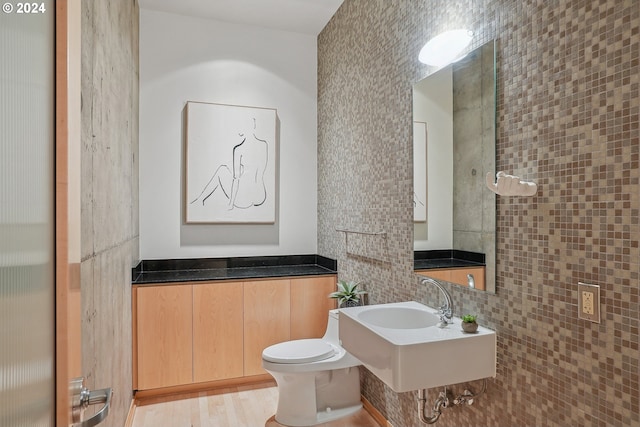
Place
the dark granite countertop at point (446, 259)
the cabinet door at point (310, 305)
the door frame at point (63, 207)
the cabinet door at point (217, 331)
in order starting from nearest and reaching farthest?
the door frame at point (63, 207)
the dark granite countertop at point (446, 259)
the cabinet door at point (217, 331)
the cabinet door at point (310, 305)

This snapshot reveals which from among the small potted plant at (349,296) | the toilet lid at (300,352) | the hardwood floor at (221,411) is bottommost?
the hardwood floor at (221,411)

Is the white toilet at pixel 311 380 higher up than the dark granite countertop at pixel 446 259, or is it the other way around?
the dark granite countertop at pixel 446 259

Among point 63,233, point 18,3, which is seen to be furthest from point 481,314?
point 18,3

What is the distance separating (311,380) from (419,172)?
1405 mm

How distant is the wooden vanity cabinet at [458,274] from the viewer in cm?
173

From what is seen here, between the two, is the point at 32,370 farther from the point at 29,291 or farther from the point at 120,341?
the point at 120,341

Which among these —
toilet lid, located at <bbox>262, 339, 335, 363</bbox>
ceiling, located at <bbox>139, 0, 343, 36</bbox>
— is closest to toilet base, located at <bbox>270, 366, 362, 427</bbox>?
toilet lid, located at <bbox>262, 339, 335, 363</bbox>

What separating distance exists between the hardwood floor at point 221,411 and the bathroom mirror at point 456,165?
4.47 ft

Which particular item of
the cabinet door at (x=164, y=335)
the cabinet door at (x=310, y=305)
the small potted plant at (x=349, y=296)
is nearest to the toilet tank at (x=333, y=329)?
the small potted plant at (x=349, y=296)

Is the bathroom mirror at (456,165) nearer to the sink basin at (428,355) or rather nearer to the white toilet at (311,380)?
the sink basin at (428,355)

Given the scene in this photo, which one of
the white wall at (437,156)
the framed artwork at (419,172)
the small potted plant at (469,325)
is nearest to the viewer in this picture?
the small potted plant at (469,325)

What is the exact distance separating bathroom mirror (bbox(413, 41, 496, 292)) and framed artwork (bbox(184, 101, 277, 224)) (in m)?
1.68

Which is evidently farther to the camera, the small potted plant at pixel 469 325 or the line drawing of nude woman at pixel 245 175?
the line drawing of nude woman at pixel 245 175

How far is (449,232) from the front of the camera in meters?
1.97
